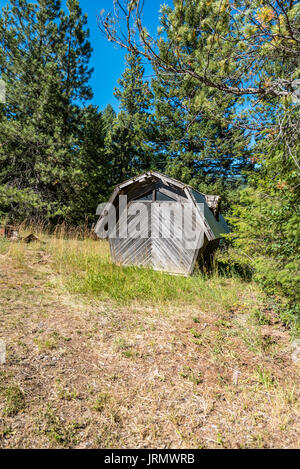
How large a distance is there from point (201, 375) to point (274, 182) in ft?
10.4

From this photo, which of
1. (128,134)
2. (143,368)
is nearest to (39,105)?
(128,134)

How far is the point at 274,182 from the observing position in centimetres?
397

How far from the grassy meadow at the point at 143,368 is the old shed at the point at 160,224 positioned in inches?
52.7

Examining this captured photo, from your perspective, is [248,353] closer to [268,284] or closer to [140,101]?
[268,284]

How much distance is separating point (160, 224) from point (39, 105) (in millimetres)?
11216

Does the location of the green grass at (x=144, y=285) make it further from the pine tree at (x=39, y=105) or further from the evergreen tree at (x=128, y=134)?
the evergreen tree at (x=128, y=134)

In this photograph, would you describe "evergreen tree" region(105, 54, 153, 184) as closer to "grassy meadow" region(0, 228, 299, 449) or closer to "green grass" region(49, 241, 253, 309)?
"green grass" region(49, 241, 253, 309)

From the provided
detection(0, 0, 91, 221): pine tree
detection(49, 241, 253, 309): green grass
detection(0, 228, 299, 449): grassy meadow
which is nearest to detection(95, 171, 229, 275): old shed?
detection(49, 241, 253, 309): green grass

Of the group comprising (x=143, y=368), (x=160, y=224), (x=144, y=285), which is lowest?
(x=143, y=368)

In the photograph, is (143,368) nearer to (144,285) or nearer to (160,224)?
(144,285)

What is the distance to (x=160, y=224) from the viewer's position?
7438 millimetres

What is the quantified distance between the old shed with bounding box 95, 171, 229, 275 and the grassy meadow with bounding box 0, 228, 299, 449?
1339mm

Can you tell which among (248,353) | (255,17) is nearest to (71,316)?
(248,353)
